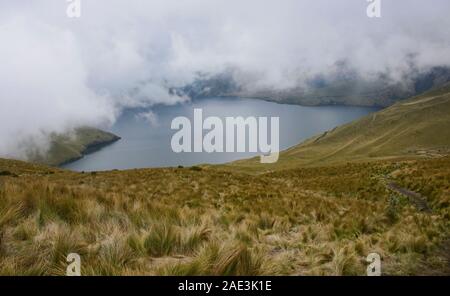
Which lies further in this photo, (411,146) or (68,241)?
(411,146)

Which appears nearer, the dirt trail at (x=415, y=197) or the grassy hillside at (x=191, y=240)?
the grassy hillside at (x=191, y=240)

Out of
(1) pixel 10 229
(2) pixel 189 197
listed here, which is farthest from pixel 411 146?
(1) pixel 10 229

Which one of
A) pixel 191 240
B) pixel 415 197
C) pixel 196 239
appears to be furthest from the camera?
pixel 415 197

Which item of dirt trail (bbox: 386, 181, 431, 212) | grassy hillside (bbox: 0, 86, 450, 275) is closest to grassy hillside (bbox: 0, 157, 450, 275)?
grassy hillside (bbox: 0, 86, 450, 275)

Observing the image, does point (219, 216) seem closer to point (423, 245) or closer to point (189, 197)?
point (423, 245)

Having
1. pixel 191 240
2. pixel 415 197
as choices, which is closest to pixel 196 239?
pixel 191 240

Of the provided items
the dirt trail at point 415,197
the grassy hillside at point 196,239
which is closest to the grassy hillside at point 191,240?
the grassy hillside at point 196,239

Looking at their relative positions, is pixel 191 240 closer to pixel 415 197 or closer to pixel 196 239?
pixel 196 239

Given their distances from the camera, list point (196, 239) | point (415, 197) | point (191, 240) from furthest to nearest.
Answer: point (415, 197), point (196, 239), point (191, 240)

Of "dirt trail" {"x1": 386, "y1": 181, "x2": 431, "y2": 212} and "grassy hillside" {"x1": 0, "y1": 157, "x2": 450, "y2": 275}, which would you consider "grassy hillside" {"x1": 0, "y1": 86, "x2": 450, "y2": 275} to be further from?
A: "dirt trail" {"x1": 386, "y1": 181, "x2": 431, "y2": 212}

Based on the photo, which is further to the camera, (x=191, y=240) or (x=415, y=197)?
(x=415, y=197)

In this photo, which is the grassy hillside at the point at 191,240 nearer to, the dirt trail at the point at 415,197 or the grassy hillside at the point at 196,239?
the grassy hillside at the point at 196,239

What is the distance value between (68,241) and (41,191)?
3.26 m

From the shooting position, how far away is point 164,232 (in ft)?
23.2
